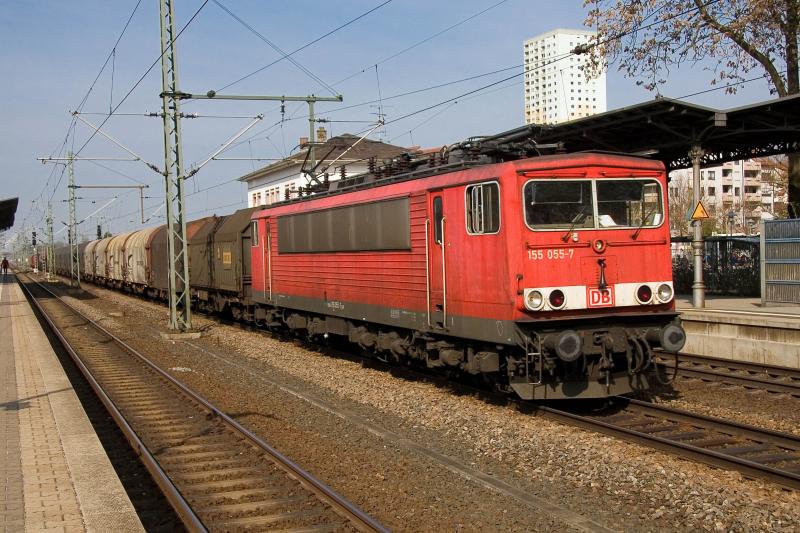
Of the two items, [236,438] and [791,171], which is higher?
[791,171]

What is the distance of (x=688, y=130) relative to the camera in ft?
57.5

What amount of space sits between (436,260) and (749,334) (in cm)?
727

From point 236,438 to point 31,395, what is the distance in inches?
177

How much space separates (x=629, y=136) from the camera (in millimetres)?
18484

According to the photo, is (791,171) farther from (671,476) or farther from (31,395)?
(31,395)

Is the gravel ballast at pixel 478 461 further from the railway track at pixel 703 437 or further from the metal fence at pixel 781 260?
the metal fence at pixel 781 260

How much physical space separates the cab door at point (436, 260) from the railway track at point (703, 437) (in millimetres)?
2213

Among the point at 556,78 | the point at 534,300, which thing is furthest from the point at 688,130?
the point at 534,300

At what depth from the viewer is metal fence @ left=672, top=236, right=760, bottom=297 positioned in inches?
880

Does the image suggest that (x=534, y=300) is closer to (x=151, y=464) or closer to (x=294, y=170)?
(x=151, y=464)

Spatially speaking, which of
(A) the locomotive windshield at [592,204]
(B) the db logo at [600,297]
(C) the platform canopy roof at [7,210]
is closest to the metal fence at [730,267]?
(A) the locomotive windshield at [592,204]

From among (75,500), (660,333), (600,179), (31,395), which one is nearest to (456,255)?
(600,179)

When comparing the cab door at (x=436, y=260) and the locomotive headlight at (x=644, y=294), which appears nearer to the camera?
the locomotive headlight at (x=644, y=294)

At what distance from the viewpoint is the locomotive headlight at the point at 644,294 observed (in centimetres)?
986
